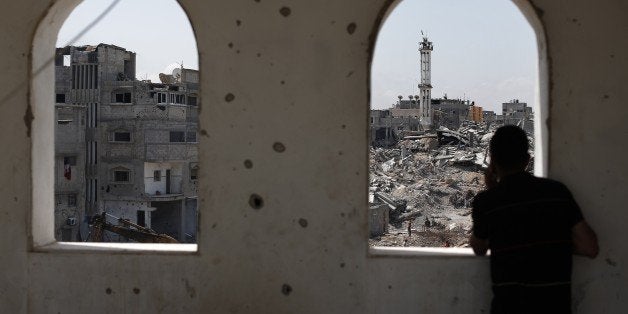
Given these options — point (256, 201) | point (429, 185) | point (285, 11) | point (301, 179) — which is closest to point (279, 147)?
point (301, 179)

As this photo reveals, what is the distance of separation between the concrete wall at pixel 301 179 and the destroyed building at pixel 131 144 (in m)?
35.1

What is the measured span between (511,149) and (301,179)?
118cm

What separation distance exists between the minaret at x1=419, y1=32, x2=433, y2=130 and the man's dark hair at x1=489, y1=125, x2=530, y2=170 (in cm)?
6364

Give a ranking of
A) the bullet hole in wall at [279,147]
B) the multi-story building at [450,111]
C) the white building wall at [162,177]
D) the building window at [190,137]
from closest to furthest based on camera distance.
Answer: the bullet hole in wall at [279,147] < the white building wall at [162,177] < the building window at [190,137] < the multi-story building at [450,111]

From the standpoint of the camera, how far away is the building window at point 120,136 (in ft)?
130

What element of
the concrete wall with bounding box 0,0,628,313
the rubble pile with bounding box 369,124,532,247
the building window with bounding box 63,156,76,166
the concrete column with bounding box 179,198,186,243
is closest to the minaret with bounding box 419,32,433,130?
the rubble pile with bounding box 369,124,532,247

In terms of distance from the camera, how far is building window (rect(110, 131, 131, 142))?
3972 centimetres

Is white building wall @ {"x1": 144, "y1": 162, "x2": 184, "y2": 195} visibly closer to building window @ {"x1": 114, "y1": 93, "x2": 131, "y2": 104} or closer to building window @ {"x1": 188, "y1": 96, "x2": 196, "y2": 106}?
building window @ {"x1": 114, "y1": 93, "x2": 131, "y2": 104}


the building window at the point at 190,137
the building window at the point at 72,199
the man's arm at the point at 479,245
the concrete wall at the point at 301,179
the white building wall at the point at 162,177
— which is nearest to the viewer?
the man's arm at the point at 479,245

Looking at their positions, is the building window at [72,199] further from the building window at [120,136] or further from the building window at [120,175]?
the building window at [120,136]

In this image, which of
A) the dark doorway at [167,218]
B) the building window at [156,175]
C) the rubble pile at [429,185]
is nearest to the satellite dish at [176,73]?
the building window at [156,175]

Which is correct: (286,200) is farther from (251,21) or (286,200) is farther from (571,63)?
(571,63)

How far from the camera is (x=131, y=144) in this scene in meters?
39.5

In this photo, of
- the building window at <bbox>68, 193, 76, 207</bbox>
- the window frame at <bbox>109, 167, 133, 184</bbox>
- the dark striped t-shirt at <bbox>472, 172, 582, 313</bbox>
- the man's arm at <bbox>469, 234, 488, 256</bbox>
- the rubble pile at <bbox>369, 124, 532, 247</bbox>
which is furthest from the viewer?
the window frame at <bbox>109, 167, 133, 184</bbox>
